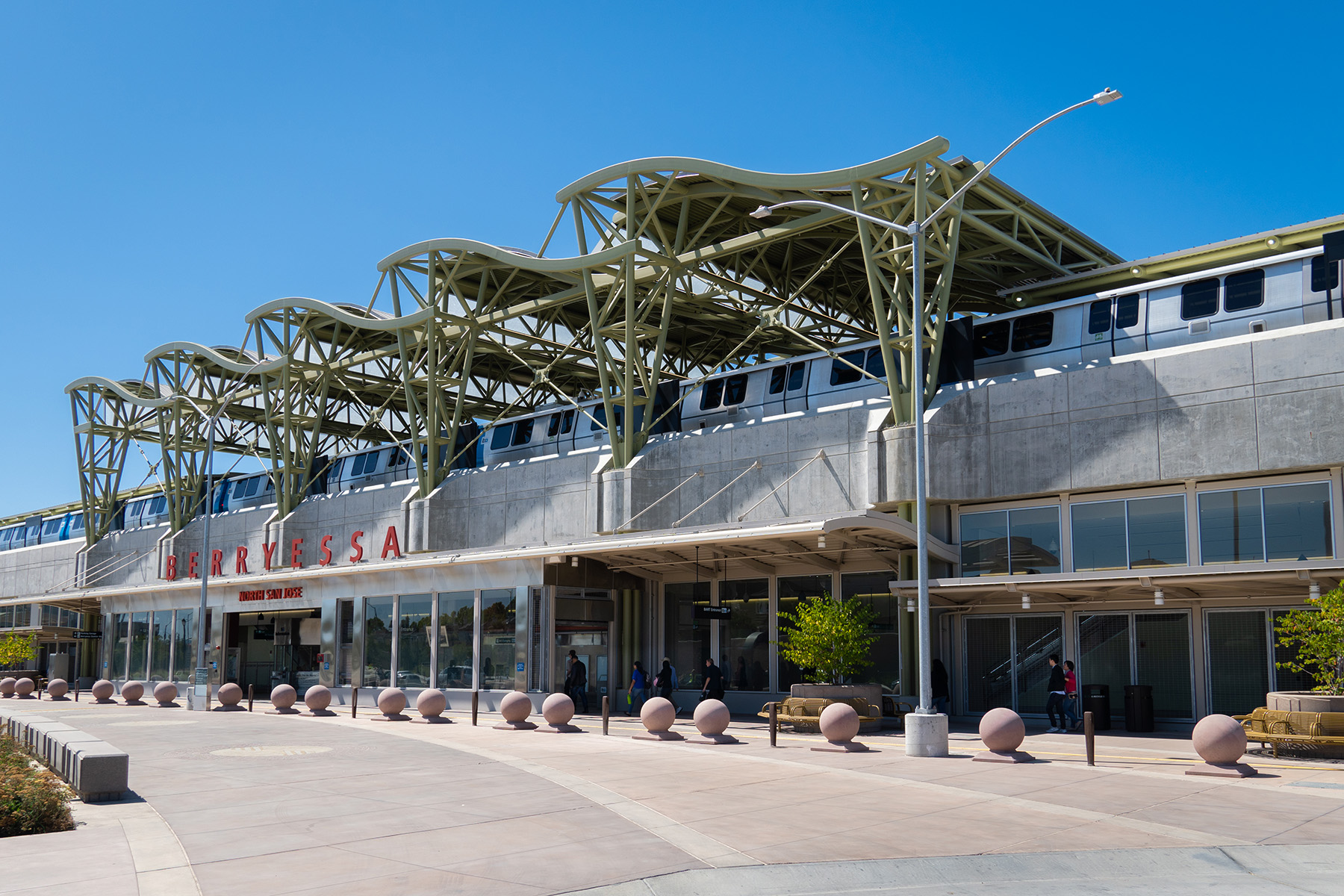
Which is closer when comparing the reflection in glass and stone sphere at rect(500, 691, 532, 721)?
stone sphere at rect(500, 691, 532, 721)

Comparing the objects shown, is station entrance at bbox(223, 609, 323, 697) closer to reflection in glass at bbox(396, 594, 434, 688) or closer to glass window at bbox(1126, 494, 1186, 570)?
reflection in glass at bbox(396, 594, 434, 688)

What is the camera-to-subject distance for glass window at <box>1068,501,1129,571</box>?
25.9m

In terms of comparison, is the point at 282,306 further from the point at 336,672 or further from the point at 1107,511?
the point at 1107,511

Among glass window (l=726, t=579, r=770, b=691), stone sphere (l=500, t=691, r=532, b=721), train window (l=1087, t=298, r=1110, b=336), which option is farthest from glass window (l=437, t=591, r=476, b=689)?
train window (l=1087, t=298, r=1110, b=336)

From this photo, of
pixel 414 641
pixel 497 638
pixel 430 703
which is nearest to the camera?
pixel 430 703

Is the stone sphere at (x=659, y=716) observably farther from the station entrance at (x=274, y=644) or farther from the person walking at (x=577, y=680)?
the station entrance at (x=274, y=644)

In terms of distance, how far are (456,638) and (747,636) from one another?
31.1ft

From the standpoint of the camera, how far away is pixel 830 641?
26.5 metres

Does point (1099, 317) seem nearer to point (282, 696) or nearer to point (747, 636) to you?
point (747, 636)

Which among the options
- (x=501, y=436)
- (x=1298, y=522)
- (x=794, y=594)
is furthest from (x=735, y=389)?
(x=1298, y=522)

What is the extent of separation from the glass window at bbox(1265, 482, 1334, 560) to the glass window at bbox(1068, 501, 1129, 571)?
3.02 metres

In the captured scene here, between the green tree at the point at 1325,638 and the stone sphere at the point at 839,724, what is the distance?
7808mm

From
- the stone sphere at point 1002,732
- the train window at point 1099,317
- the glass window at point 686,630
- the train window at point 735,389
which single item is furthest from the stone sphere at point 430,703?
the train window at point 1099,317

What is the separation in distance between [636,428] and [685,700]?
10.7m
